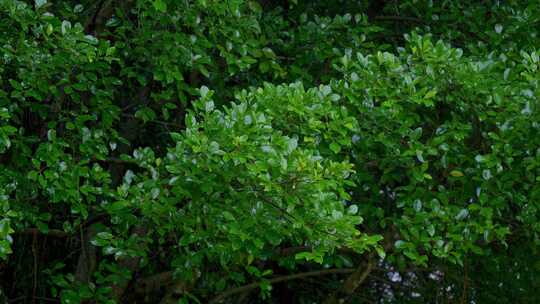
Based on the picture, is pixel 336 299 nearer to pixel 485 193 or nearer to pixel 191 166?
pixel 485 193

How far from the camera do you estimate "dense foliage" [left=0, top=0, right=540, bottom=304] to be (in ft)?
12.8

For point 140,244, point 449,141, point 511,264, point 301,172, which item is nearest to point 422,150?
point 449,141

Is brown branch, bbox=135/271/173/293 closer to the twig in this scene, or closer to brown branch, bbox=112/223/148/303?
brown branch, bbox=112/223/148/303

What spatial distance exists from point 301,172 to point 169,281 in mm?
1926

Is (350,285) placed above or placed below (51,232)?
above

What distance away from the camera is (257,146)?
12.6 feet

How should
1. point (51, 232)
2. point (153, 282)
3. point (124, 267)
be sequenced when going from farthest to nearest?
1. point (153, 282)
2. point (51, 232)
3. point (124, 267)

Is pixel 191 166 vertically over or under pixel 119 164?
over

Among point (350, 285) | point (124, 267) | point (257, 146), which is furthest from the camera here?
point (350, 285)

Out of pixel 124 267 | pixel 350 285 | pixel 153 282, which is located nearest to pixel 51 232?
pixel 124 267

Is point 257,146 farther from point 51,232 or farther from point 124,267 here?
point 51,232

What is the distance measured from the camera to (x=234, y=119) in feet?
12.8

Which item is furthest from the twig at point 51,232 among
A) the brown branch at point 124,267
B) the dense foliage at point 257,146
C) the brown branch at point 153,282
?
the brown branch at point 153,282

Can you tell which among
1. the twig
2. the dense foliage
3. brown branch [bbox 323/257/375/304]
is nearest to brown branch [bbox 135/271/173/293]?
the dense foliage
